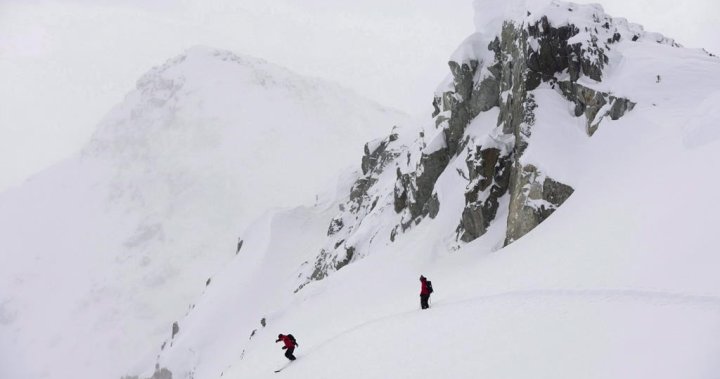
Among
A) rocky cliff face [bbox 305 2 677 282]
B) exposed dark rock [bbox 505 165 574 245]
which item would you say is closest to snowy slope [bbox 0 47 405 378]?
rocky cliff face [bbox 305 2 677 282]

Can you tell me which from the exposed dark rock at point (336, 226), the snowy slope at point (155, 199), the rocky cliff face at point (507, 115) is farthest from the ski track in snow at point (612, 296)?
the snowy slope at point (155, 199)

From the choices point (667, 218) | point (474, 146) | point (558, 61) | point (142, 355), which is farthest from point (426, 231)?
point (142, 355)

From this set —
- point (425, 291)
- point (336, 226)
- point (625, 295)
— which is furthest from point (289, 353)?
point (336, 226)

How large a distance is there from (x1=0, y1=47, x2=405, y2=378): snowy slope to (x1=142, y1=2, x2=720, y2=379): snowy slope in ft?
117

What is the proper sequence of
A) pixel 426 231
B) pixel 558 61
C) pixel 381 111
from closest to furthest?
pixel 558 61, pixel 426 231, pixel 381 111

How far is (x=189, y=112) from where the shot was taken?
376 feet

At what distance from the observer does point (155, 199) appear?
98812 millimetres

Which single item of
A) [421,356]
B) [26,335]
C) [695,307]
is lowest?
[26,335]

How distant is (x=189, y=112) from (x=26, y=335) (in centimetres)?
5190

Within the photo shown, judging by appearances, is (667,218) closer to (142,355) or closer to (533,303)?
(533,303)

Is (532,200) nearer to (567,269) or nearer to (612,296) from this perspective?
(567,269)

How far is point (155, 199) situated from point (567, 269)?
300 ft

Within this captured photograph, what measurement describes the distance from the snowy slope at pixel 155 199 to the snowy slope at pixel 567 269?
1408 inches

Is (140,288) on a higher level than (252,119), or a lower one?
lower
